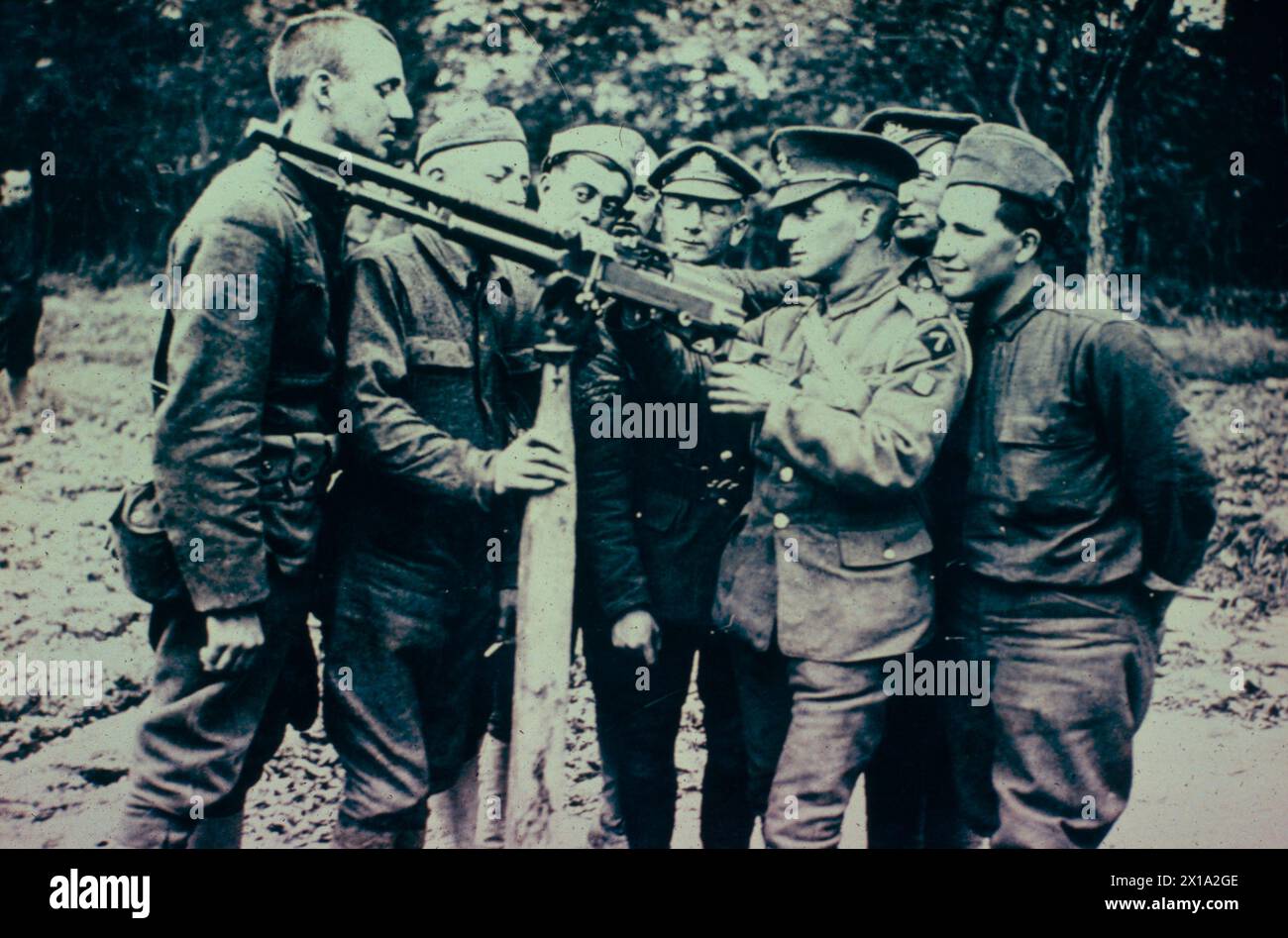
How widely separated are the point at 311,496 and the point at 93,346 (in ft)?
3.95

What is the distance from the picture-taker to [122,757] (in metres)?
3.29

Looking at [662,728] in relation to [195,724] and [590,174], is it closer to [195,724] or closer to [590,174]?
[195,724]

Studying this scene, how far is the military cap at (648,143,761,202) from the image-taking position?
10.4 ft

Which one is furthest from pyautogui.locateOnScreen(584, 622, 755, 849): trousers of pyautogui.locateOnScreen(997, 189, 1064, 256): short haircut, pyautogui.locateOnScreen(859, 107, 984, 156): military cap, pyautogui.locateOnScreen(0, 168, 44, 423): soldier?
pyautogui.locateOnScreen(0, 168, 44, 423): soldier

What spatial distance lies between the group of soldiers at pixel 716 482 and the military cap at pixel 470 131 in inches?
0.4

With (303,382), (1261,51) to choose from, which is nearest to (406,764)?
(303,382)

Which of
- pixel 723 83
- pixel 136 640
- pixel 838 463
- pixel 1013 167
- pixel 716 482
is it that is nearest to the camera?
pixel 838 463

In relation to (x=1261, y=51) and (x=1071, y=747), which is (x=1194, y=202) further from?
(x=1071, y=747)

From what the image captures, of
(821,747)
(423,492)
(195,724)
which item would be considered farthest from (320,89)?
(821,747)

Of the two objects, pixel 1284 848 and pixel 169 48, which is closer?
pixel 169 48

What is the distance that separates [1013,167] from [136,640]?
3315 millimetres

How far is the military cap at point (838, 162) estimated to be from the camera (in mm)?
2744

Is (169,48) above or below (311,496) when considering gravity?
above

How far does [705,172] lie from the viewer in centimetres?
→ 317
